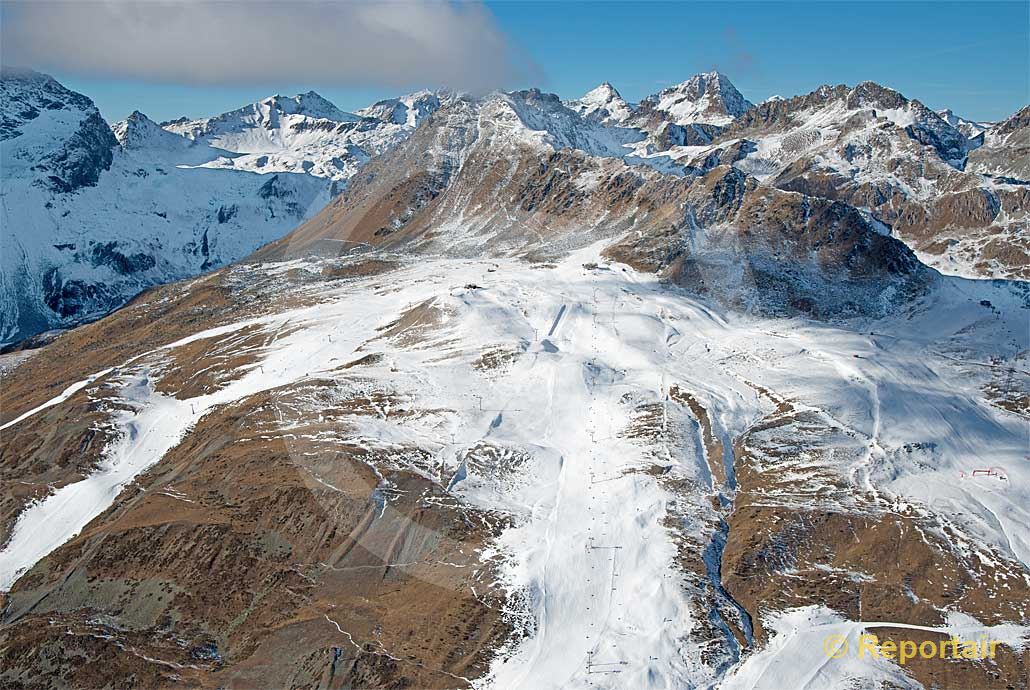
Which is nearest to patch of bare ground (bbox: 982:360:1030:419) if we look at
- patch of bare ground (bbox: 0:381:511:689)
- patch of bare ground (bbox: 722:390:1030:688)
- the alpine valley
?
the alpine valley

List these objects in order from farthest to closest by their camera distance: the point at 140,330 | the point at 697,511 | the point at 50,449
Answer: the point at 140,330
the point at 50,449
the point at 697,511

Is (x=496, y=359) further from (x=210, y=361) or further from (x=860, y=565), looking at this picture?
(x=860, y=565)

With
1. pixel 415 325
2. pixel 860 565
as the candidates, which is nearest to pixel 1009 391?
pixel 860 565

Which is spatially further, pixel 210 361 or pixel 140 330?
pixel 140 330

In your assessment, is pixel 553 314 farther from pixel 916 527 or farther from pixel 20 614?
pixel 20 614

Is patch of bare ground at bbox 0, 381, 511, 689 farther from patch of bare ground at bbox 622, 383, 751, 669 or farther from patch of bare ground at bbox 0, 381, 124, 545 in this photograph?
patch of bare ground at bbox 622, 383, 751, 669

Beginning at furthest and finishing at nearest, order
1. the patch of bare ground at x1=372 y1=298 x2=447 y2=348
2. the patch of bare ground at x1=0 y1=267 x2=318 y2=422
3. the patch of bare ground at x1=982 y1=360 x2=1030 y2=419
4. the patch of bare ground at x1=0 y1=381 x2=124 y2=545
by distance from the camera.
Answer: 1. the patch of bare ground at x1=0 y1=267 x2=318 y2=422
2. the patch of bare ground at x1=372 y1=298 x2=447 y2=348
3. the patch of bare ground at x1=982 y1=360 x2=1030 y2=419
4. the patch of bare ground at x1=0 y1=381 x2=124 y2=545

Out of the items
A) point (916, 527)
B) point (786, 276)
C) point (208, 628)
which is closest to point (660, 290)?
point (786, 276)

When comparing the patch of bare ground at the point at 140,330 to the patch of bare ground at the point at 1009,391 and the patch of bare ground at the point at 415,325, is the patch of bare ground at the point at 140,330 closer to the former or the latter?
the patch of bare ground at the point at 415,325
